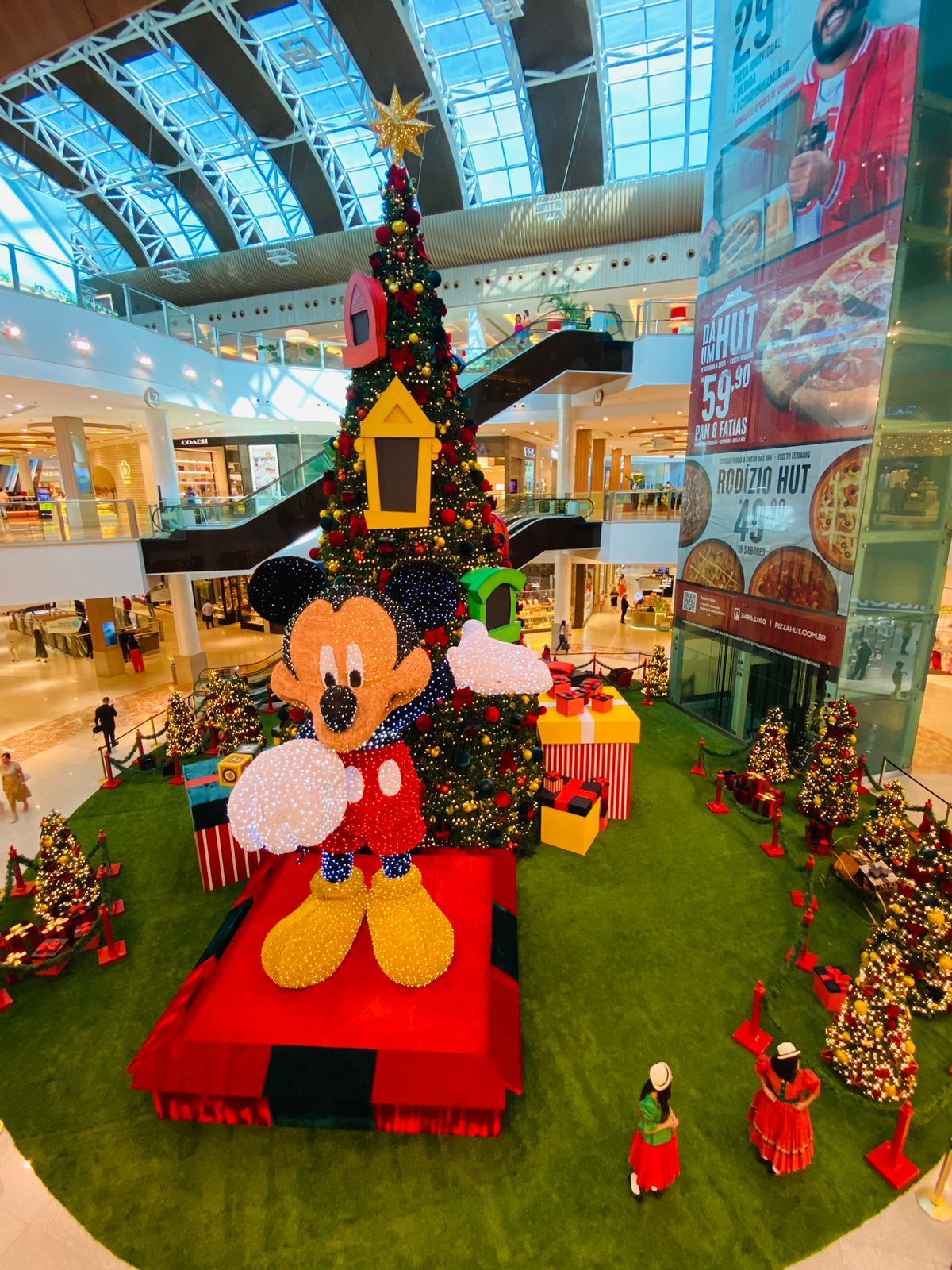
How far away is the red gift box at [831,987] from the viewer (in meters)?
4.48

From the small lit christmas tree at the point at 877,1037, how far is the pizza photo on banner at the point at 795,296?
4809 millimetres

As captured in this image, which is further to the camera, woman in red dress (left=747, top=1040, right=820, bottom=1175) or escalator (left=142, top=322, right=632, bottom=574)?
escalator (left=142, top=322, right=632, bottom=574)

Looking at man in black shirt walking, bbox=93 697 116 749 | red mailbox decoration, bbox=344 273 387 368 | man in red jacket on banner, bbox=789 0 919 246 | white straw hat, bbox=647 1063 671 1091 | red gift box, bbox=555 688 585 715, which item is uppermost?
man in red jacket on banner, bbox=789 0 919 246

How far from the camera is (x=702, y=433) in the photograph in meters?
9.92

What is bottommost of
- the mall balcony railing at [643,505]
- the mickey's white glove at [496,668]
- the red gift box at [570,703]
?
the red gift box at [570,703]

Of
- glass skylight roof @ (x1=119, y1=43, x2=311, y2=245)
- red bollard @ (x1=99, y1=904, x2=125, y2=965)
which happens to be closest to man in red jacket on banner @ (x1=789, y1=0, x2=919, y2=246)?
red bollard @ (x1=99, y1=904, x2=125, y2=965)

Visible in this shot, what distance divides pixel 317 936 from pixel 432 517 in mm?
3469

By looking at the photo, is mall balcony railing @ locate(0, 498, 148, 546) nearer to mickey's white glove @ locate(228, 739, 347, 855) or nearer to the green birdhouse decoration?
the green birdhouse decoration

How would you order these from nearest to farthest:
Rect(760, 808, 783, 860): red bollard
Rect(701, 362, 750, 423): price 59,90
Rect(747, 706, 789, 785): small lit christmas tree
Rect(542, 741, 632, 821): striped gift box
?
Rect(760, 808, 783, 860): red bollard < Rect(542, 741, 632, 821): striped gift box < Rect(747, 706, 789, 785): small lit christmas tree < Rect(701, 362, 750, 423): price 59,90

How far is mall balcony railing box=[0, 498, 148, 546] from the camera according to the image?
9.67m

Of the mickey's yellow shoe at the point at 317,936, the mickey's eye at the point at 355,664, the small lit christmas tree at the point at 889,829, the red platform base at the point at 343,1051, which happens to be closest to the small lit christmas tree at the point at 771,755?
the small lit christmas tree at the point at 889,829

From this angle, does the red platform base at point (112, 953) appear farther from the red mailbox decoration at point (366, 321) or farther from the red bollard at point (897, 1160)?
the red bollard at point (897, 1160)

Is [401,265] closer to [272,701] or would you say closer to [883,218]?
[883,218]

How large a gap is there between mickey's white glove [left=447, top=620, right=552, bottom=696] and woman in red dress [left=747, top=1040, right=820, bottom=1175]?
2531mm
